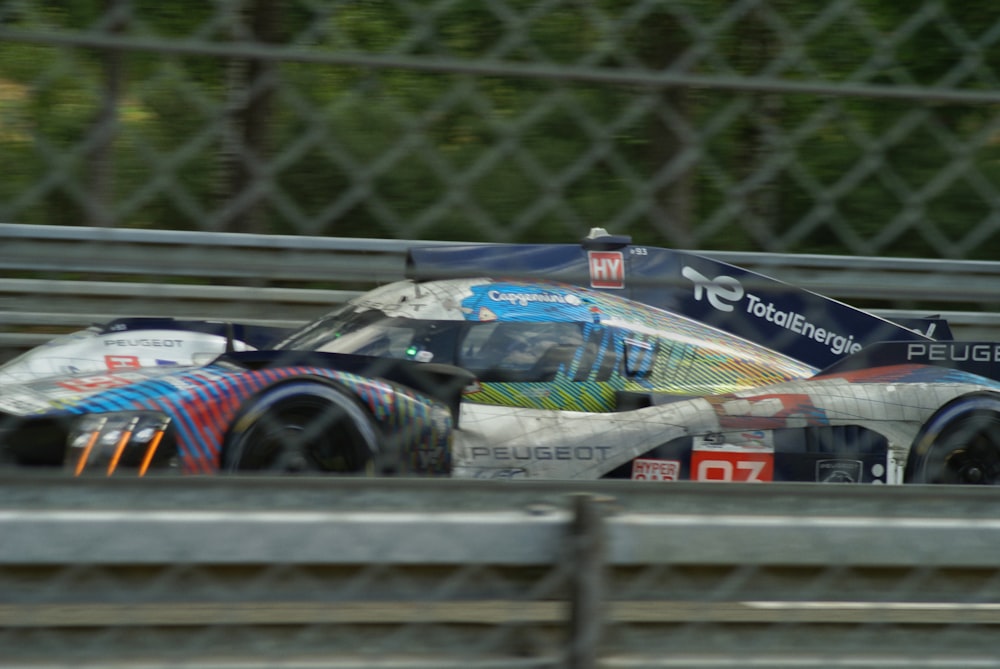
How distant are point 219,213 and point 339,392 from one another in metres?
1.00

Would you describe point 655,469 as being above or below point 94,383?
below

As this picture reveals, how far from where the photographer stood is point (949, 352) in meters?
3.92

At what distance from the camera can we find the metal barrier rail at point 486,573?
1.38 metres

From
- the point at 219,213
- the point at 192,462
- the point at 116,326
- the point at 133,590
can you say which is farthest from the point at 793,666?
the point at 116,326

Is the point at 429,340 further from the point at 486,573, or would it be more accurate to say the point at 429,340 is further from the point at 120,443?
the point at 486,573

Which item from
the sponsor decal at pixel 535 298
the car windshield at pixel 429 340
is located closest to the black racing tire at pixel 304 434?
the car windshield at pixel 429 340

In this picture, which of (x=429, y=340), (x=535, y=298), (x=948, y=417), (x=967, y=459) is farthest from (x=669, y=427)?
(x=967, y=459)

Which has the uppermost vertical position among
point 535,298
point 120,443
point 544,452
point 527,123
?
point 527,123

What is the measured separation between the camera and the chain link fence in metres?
1.51

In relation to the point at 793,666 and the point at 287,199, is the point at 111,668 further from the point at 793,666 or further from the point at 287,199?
the point at 793,666

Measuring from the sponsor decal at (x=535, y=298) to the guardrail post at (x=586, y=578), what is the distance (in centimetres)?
271

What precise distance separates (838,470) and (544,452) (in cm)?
116

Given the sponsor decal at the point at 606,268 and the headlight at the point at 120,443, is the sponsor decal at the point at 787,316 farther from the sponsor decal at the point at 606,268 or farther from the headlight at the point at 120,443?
the headlight at the point at 120,443

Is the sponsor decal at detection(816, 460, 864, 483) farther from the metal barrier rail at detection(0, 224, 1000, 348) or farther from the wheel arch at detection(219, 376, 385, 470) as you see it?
the metal barrier rail at detection(0, 224, 1000, 348)
